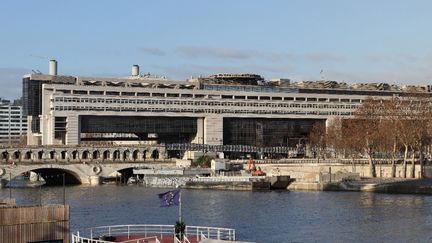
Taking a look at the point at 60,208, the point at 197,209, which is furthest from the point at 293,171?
the point at 60,208

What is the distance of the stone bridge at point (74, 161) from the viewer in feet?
565

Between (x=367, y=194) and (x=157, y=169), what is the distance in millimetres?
59885

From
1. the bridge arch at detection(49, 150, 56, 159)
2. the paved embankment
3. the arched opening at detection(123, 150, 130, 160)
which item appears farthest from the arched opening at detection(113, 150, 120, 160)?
the paved embankment

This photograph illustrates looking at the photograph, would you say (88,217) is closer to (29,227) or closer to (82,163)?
(29,227)

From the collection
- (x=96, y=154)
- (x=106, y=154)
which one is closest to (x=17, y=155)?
(x=96, y=154)

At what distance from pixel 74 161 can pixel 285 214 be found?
310 feet

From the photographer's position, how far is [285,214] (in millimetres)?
91938

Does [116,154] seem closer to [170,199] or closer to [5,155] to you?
[5,155]

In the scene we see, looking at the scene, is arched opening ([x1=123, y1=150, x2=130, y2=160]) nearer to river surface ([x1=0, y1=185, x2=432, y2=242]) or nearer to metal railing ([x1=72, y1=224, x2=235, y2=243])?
river surface ([x1=0, y1=185, x2=432, y2=242])

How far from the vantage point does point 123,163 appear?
184 metres

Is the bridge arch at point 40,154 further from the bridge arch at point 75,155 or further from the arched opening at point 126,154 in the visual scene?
the arched opening at point 126,154

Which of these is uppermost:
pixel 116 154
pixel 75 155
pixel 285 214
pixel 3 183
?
pixel 116 154

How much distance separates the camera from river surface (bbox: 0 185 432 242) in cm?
7344

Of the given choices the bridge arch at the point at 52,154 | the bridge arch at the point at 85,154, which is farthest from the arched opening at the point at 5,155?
the bridge arch at the point at 85,154
